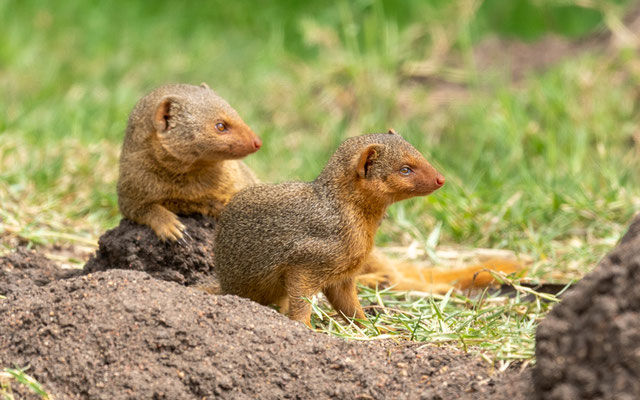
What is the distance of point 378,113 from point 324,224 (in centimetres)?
399

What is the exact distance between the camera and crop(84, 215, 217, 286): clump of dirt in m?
3.85

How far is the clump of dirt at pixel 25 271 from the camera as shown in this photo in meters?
3.75

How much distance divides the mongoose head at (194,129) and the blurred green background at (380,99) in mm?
1081

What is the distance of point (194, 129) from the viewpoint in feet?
12.8

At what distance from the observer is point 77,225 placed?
16.6ft

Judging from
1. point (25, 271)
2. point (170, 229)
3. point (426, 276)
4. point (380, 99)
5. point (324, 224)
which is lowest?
point (426, 276)

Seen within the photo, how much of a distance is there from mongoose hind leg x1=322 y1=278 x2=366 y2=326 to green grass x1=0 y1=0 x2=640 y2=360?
0.60 feet

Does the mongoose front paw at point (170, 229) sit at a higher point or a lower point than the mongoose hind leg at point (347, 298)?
higher

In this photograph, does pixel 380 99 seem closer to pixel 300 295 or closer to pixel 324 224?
pixel 324 224

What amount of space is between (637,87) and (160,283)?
5064mm

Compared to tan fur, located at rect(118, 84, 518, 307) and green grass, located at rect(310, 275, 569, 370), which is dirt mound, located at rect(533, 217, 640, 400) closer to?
green grass, located at rect(310, 275, 569, 370)

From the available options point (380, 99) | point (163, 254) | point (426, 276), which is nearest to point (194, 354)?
point (163, 254)

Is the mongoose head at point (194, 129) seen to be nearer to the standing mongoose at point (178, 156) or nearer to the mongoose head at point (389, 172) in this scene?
→ the standing mongoose at point (178, 156)

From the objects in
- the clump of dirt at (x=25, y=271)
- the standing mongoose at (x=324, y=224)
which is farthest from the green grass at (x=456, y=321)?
the clump of dirt at (x=25, y=271)
